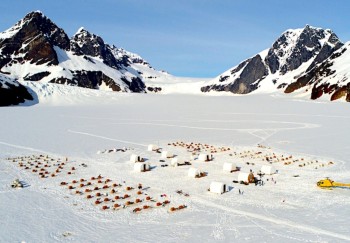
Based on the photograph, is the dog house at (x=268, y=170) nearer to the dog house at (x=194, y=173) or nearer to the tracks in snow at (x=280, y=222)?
the dog house at (x=194, y=173)

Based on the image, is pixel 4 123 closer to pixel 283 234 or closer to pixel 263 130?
pixel 263 130

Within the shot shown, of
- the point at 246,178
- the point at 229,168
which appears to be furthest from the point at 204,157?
the point at 246,178

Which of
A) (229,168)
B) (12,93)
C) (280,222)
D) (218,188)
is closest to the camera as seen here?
(280,222)

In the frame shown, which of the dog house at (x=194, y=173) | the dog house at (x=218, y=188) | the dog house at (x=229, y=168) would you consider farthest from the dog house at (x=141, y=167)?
the dog house at (x=218, y=188)

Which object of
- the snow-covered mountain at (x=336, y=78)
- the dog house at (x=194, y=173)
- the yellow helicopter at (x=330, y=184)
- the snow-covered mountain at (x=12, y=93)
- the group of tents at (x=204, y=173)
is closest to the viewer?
the yellow helicopter at (x=330, y=184)

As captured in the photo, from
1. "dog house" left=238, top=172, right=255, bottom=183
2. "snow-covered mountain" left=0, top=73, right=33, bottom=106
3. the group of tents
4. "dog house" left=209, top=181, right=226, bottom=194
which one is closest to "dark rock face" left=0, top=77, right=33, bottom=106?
"snow-covered mountain" left=0, top=73, right=33, bottom=106

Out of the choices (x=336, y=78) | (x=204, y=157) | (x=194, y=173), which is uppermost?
(x=336, y=78)

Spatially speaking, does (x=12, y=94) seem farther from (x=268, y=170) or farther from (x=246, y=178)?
(x=246, y=178)

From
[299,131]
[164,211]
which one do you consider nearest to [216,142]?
[299,131]

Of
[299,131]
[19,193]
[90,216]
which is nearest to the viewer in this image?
[90,216]
